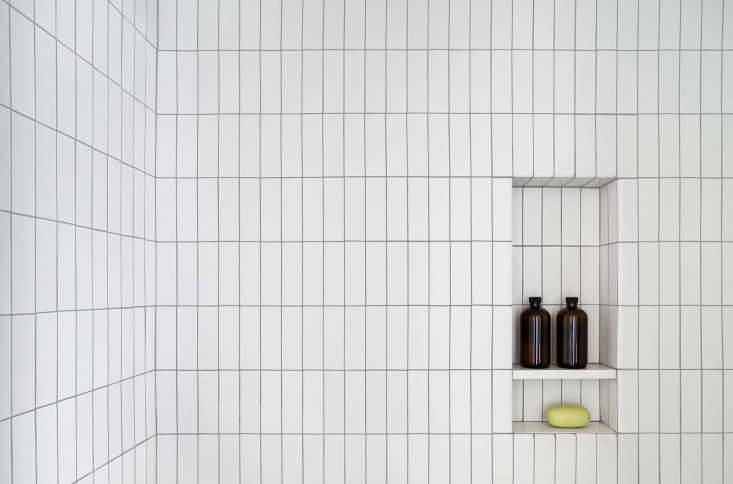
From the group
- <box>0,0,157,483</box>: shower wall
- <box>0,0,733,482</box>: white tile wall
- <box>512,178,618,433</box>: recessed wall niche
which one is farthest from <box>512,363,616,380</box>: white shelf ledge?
<box>0,0,157,483</box>: shower wall

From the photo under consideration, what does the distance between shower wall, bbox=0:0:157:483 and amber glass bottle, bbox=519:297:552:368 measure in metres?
1.31

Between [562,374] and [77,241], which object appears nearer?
[77,241]

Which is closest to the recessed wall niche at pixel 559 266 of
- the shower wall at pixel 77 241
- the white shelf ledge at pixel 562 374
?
the white shelf ledge at pixel 562 374

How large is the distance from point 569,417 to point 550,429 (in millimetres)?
81

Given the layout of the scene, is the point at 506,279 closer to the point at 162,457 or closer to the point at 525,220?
the point at 525,220

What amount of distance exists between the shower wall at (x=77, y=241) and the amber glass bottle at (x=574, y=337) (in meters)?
1.45

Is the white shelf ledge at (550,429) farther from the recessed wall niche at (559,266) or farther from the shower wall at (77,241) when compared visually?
the shower wall at (77,241)

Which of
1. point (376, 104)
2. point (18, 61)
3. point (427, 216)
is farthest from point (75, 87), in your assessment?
point (427, 216)

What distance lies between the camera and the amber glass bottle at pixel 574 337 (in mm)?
2434

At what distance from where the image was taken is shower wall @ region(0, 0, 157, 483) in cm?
144

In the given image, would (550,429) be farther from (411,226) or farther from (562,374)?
(411,226)

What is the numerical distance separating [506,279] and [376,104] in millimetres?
755

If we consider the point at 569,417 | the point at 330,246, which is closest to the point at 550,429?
the point at 569,417

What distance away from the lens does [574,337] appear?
2.44 metres
